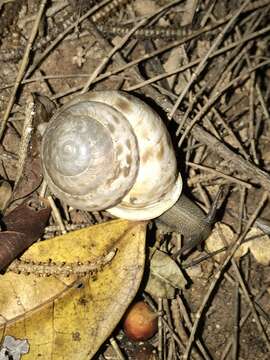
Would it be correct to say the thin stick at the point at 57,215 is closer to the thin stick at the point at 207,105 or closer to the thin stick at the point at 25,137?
the thin stick at the point at 25,137

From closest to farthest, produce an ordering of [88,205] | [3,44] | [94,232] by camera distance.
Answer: [88,205] → [94,232] → [3,44]

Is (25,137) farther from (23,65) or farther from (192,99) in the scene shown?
(192,99)

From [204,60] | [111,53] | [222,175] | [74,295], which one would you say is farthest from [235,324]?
[111,53]

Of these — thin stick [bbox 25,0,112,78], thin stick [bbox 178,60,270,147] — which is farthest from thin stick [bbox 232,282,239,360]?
thin stick [bbox 25,0,112,78]

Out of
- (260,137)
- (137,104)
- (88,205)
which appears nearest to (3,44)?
(137,104)

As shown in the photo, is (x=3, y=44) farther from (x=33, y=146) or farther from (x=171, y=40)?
(x=171, y=40)

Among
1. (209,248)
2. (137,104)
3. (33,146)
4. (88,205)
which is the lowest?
(209,248)

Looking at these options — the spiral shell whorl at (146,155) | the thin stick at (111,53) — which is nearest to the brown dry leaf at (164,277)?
the spiral shell whorl at (146,155)
